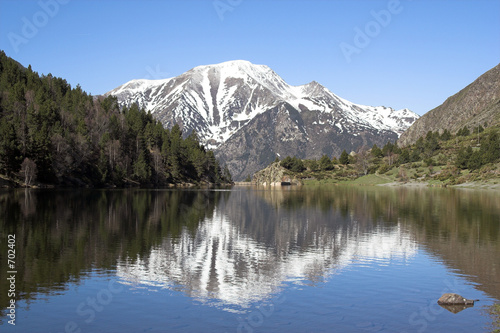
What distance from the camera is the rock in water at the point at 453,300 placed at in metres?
24.6

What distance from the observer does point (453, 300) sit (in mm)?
24656

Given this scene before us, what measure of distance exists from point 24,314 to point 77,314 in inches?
95.2

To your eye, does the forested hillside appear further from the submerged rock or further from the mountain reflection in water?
the submerged rock

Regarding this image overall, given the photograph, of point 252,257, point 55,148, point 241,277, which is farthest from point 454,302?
point 55,148

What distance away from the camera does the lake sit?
2198cm

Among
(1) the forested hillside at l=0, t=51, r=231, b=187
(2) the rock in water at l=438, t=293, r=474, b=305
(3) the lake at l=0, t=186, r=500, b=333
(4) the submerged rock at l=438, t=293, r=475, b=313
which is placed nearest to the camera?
(3) the lake at l=0, t=186, r=500, b=333

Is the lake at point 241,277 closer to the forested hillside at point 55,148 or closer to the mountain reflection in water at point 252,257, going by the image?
the mountain reflection in water at point 252,257

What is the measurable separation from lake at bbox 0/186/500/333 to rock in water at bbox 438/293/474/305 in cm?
66

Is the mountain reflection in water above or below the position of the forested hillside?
below

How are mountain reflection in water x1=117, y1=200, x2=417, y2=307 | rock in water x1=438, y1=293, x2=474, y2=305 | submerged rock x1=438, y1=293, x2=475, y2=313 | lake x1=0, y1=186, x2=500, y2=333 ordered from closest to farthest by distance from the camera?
1. lake x1=0, y1=186, x2=500, y2=333
2. submerged rock x1=438, y1=293, x2=475, y2=313
3. rock in water x1=438, y1=293, x2=474, y2=305
4. mountain reflection in water x1=117, y1=200, x2=417, y2=307

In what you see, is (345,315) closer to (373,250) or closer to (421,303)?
(421,303)

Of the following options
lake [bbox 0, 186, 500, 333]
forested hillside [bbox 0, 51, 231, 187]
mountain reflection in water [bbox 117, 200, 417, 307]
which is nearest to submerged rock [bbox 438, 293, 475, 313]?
lake [bbox 0, 186, 500, 333]

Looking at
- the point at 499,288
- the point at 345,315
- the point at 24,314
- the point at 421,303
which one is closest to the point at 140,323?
the point at 24,314

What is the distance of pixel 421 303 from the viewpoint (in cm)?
2517
